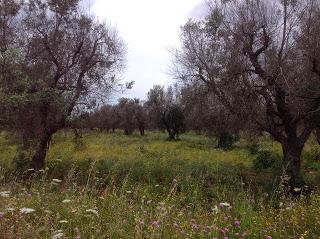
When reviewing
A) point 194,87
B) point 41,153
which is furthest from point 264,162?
point 41,153

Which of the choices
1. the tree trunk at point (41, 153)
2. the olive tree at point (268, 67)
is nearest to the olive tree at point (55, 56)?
the tree trunk at point (41, 153)

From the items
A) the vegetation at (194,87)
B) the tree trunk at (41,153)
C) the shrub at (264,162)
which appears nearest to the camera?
the vegetation at (194,87)

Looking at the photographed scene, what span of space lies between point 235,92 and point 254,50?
1865 mm

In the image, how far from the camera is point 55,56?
18.3m

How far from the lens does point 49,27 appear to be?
60.2ft

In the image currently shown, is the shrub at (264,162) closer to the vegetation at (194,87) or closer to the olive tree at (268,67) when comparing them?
the vegetation at (194,87)

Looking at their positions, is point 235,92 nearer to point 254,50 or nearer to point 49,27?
point 254,50

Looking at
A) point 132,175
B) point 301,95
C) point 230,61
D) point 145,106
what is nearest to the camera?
point 301,95

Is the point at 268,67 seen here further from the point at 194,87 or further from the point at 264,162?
the point at 264,162

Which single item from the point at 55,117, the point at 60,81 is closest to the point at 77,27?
the point at 60,81

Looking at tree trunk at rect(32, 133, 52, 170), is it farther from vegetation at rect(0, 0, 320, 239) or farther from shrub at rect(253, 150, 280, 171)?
shrub at rect(253, 150, 280, 171)

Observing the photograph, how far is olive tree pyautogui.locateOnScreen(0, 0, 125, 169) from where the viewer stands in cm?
1767

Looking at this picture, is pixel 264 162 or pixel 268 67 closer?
pixel 268 67

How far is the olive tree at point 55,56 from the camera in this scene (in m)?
17.7
